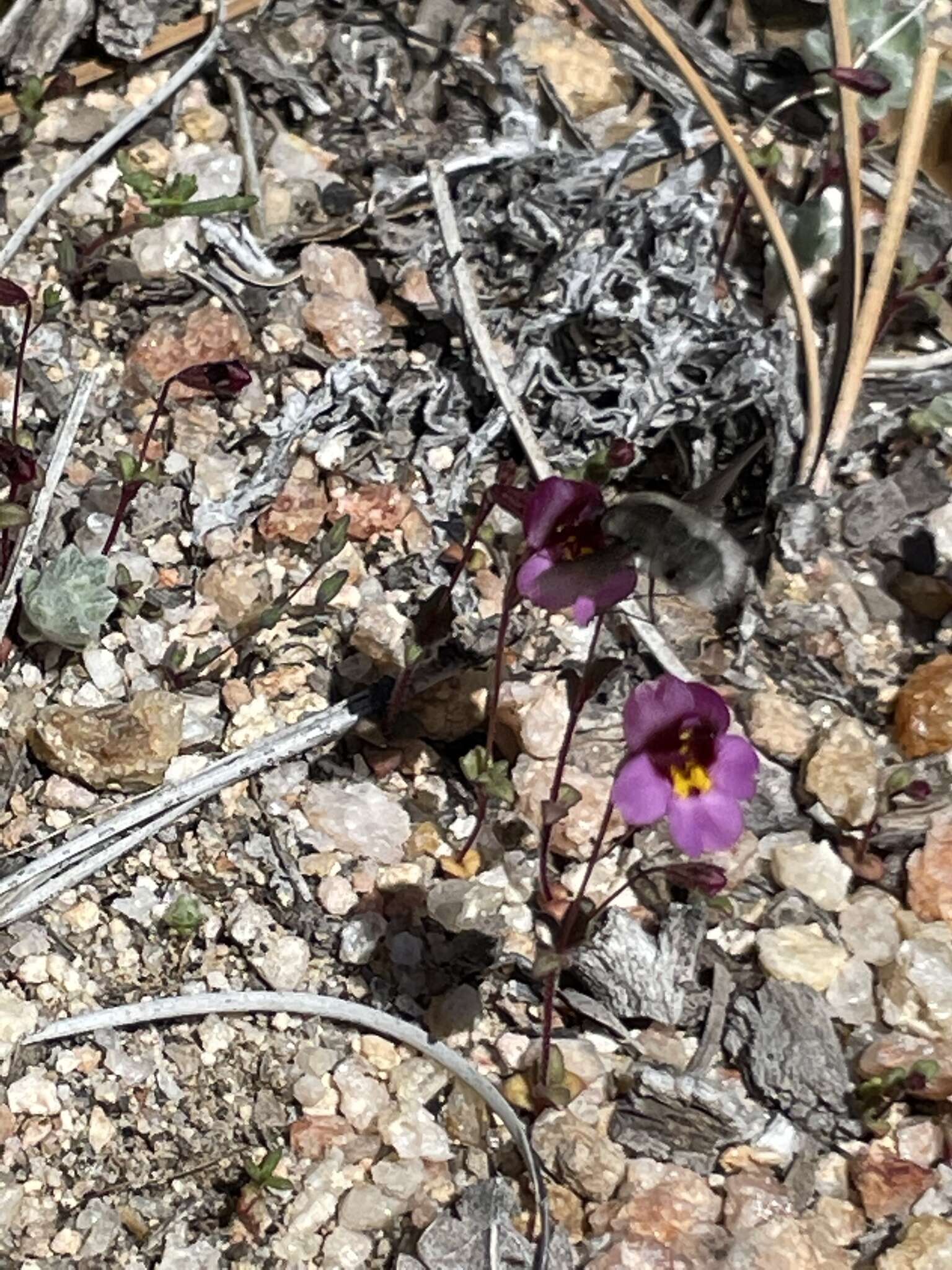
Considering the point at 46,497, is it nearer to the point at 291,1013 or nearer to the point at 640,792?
the point at 291,1013

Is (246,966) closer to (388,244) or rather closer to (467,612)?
(467,612)

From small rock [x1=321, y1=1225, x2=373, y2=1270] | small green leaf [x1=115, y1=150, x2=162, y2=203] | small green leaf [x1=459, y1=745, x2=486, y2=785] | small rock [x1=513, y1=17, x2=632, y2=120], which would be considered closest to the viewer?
small rock [x1=321, y1=1225, x2=373, y2=1270]

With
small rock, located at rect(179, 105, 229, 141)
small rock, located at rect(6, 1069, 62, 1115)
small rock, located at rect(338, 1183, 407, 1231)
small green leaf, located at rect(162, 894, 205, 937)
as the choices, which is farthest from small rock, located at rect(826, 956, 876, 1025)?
small rock, located at rect(179, 105, 229, 141)

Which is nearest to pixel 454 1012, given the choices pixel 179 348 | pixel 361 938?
pixel 361 938

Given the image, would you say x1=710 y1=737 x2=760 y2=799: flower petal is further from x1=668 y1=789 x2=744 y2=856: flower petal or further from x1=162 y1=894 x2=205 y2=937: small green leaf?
x1=162 y1=894 x2=205 y2=937: small green leaf

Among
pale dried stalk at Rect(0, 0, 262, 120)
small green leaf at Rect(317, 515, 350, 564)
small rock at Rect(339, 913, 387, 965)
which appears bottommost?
small rock at Rect(339, 913, 387, 965)

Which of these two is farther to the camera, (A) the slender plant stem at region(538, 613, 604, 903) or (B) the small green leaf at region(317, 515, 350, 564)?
(B) the small green leaf at region(317, 515, 350, 564)

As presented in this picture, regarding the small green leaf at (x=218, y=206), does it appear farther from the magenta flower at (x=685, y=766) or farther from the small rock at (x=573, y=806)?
the magenta flower at (x=685, y=766)

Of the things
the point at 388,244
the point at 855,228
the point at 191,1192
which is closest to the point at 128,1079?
the point at 191,1192
